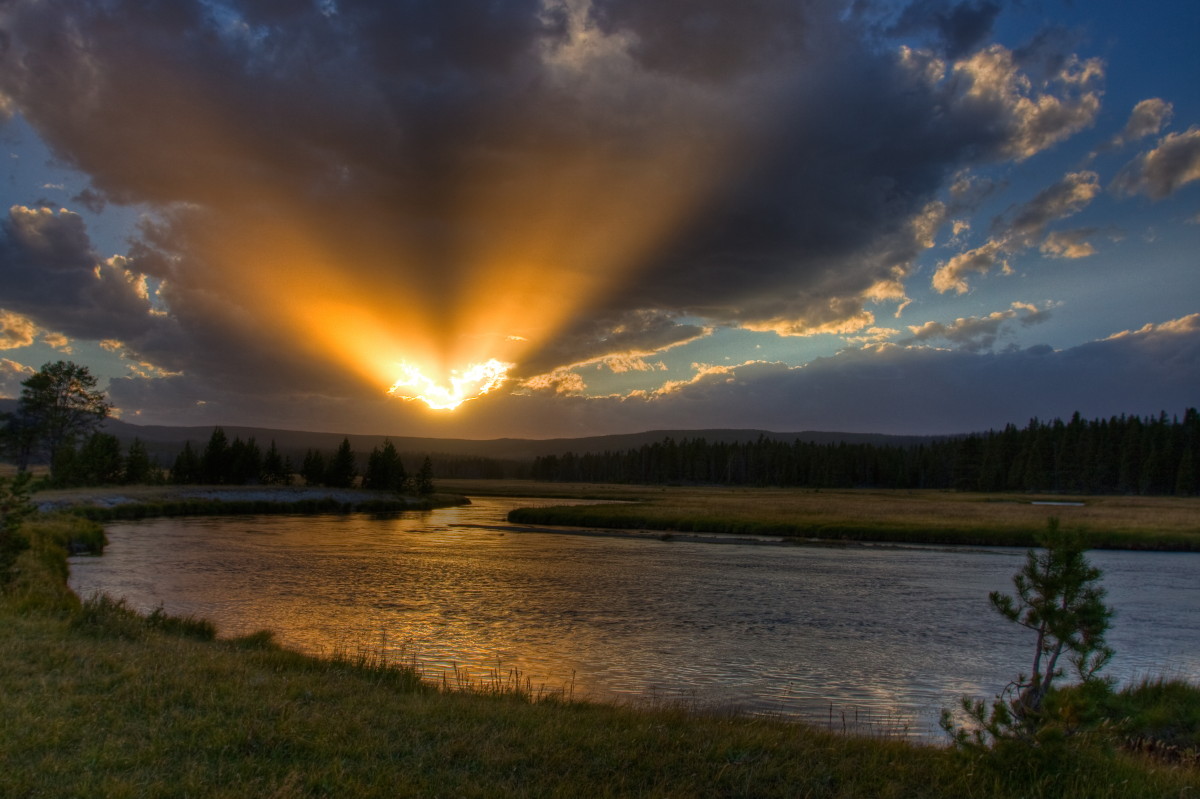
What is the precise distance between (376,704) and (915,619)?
2047 centimetres

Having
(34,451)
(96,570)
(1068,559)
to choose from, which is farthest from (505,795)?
(34,451)

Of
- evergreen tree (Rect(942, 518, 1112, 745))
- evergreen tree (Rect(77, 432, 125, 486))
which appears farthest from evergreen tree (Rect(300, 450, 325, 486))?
evergreen tree (Rect(942, 518, 1112, 745))

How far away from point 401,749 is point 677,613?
687 inches

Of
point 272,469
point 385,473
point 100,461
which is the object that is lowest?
point 272,469

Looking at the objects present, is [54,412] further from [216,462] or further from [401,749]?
[401,749]

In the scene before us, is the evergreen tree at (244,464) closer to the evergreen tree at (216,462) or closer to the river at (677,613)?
the evergreen tree at (216,462)

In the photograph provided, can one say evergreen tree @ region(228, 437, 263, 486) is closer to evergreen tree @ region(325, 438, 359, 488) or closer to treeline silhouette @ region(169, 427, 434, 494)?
treeline silhouette @ region(169, 427, 434, 494)

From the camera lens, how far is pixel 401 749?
844 centimetres

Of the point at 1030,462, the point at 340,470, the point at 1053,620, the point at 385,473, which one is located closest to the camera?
the point at 1053,620

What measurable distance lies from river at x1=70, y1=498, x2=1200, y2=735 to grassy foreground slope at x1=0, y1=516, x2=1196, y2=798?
371 cm

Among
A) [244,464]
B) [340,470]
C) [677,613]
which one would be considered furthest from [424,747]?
[340,470]

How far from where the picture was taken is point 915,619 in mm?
24531

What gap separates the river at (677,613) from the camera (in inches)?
634

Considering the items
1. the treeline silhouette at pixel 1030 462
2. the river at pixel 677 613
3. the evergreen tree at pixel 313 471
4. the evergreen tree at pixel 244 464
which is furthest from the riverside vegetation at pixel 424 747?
the treeline silhouette at pixel 1030 462
